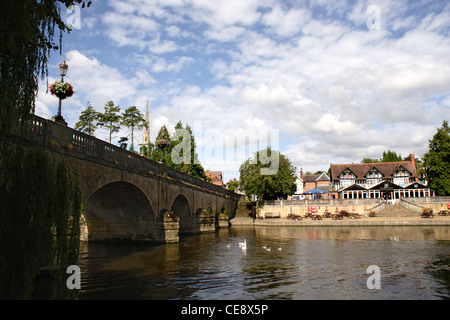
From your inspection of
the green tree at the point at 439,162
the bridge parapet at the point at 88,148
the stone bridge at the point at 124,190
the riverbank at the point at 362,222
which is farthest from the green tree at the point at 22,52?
the green tree at the point at 439,162

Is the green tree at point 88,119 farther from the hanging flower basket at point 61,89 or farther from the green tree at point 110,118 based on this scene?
the hanging flower basket at point 61,89

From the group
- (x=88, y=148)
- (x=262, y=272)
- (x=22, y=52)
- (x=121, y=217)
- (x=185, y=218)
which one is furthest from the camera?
(x=185, y=218)

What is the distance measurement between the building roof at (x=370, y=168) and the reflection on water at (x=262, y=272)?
55.6m

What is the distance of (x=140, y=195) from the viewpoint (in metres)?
21.8

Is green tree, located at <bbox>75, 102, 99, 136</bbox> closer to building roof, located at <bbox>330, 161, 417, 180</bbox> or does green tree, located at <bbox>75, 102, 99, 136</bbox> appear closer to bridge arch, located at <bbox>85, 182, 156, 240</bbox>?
bridge arch, located at <bbox>85, 182, 156, 240</bbox>

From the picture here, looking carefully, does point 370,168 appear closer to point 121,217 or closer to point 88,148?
point 121,217

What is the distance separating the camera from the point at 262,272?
14.6 meters

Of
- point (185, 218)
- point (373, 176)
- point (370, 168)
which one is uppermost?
point (370, 168)

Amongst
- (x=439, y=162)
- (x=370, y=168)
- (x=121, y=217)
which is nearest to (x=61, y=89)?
(x=121, y=217)

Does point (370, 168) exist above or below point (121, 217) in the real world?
above

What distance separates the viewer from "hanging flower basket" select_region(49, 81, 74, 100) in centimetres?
1239

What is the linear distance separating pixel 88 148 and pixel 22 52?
9.01 metres
